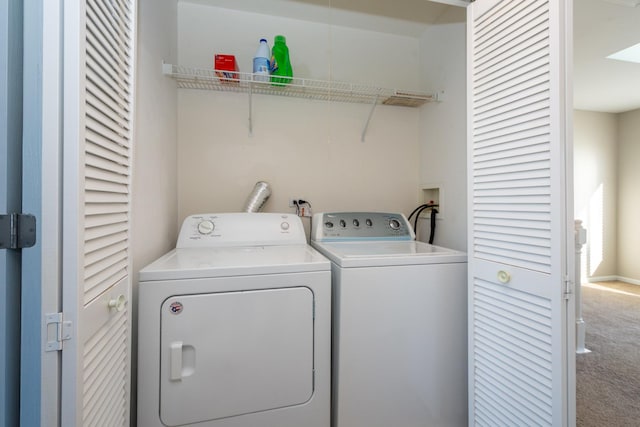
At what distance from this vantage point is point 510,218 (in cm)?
115

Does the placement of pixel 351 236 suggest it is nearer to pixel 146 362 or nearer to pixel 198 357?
pixel 198 357

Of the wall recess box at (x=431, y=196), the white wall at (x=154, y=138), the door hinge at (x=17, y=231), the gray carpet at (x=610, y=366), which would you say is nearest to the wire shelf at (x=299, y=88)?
the white wall at (x=154, y=138)

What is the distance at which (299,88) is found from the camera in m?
2.12

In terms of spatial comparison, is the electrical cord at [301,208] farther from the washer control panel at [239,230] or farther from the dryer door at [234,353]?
the dryer door at [234,353]

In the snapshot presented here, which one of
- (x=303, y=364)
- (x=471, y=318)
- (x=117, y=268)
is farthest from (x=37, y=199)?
(x=471, y=318)

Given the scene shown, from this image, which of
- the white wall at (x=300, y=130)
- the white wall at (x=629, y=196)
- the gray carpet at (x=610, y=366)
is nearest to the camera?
the gray carpet at (x=610, y=366)

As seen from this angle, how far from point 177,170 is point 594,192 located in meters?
5.80

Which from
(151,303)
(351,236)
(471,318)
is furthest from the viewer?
(351,236)

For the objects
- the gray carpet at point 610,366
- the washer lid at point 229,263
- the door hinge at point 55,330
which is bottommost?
the gray carpet at point 610,366

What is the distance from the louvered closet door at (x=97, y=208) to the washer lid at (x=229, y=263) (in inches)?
6.1

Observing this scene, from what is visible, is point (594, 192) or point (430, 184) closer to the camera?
point (430, 184)

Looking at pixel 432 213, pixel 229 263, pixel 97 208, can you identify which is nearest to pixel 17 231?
pixel 97 208

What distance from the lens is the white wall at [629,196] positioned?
423cm

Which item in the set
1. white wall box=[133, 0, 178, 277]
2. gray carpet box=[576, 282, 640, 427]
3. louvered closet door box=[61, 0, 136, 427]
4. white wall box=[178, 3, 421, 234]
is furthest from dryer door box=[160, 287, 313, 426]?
gray carpet box=[576, 282, 640, 427]
